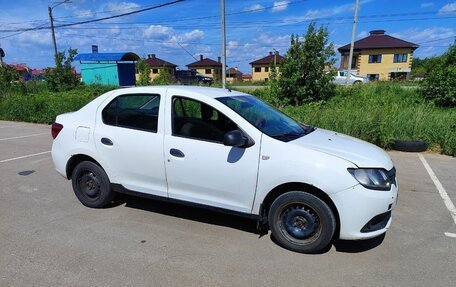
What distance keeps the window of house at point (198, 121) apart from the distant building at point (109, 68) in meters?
28.5

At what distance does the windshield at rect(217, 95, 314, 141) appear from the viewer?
3.61m

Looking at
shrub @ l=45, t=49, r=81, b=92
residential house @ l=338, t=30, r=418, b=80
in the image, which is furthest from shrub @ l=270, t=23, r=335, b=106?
residential house @ l=338, t=30, r=418, b=80

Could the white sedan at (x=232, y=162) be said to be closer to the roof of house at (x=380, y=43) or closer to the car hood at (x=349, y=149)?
the car hood at (x=349, y=149)

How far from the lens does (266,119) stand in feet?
12.8

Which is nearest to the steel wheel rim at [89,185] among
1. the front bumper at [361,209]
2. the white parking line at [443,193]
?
the front bumper at [361,209]

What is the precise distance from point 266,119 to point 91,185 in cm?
263

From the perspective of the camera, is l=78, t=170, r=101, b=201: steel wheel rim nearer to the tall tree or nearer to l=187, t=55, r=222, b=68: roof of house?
the tall tree

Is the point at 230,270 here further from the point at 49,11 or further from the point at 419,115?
the point at 49,11

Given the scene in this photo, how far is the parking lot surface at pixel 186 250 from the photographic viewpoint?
9.82 feet

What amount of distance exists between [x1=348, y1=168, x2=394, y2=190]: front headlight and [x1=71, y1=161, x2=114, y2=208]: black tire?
3119 millimetres

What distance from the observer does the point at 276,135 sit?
3.56 meters

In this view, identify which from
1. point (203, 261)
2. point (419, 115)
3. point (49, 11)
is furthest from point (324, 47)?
point (49, 11)

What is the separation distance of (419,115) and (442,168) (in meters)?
→ 2.85

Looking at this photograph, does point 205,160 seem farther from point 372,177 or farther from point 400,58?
point 400,58
